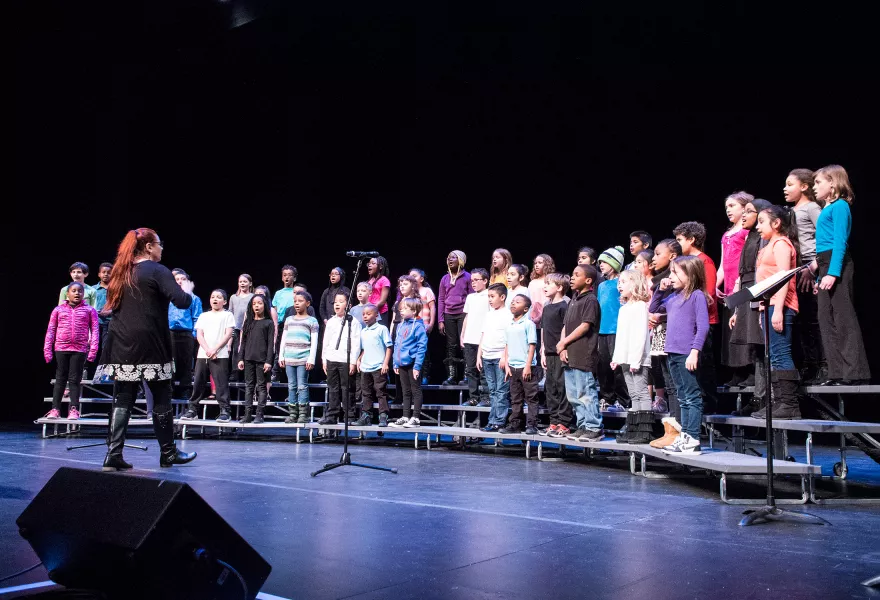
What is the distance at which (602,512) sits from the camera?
4051 mm

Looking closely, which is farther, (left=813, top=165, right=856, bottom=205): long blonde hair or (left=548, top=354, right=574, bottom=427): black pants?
(left=548, top=354, right=574, bottom=427): black pants

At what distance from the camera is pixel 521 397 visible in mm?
6898

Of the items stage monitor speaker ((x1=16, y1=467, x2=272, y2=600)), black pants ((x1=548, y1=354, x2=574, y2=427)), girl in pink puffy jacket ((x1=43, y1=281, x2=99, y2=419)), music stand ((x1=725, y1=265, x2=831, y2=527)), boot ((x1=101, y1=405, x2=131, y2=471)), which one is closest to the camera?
stage monitor speaker ((x1=16, y1=467, x2=272, y2=600))

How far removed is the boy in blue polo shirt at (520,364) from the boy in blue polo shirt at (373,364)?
1.48 m

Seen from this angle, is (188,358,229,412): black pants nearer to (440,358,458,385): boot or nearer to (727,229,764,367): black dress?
(440,358,458,385): boot

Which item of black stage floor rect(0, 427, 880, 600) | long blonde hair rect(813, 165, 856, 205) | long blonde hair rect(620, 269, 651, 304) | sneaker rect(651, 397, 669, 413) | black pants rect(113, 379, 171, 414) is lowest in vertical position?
black stage floor rect(0, 427, 880, 600)

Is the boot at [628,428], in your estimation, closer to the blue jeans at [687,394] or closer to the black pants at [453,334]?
the blue jeans at [687,394]

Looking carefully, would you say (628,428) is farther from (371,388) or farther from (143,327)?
(143,327)

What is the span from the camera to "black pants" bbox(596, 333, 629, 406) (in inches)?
266

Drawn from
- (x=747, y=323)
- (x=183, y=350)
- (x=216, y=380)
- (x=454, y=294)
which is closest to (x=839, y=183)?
(x=747, y=323)

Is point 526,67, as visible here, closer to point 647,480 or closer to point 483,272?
point 483,272

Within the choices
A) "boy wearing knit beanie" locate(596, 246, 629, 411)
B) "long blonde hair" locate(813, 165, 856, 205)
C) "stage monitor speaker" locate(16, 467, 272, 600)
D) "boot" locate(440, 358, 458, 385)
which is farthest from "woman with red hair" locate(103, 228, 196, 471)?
"long blonde hair" locate(813, 165, 856, 205)

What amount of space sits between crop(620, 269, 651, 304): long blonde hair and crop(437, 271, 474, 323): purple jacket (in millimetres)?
2639

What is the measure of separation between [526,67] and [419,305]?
11.3 feet
